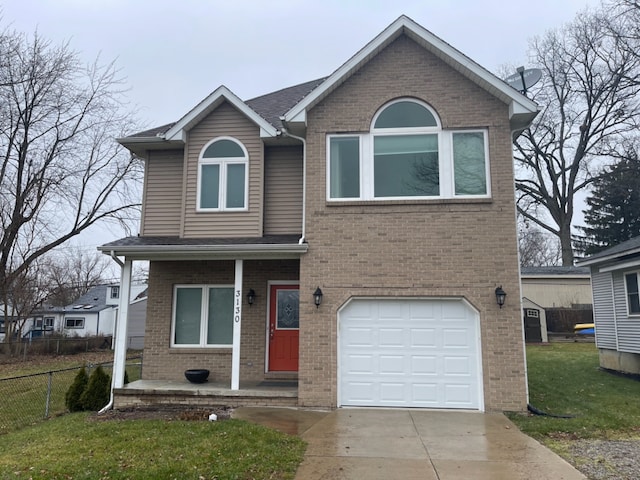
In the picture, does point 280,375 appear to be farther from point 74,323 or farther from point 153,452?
point 74,323

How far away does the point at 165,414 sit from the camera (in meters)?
8.48

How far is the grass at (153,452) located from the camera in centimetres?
541

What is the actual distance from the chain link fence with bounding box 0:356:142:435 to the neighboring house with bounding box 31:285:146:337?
2482cm

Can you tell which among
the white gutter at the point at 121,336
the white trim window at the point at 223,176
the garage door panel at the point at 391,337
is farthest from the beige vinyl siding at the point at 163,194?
the garage door panel at the point at 391,337

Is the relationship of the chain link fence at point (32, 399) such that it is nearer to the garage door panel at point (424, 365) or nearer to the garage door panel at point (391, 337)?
the garage door panel at point (391, 337)

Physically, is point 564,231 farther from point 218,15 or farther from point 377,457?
point 377,457

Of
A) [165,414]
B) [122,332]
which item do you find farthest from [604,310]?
[122,332]

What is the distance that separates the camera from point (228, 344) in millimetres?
10836

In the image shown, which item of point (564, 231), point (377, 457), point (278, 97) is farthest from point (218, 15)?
point (564, 231)

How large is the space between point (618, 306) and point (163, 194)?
1332 centimetres

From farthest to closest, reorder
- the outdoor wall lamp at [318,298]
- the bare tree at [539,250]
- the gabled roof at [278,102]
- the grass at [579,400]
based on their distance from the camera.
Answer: the bare tree at [539,250], the gabled roof at [278,102], the outdoor wall lamp at [318,298], the grass at [579,400]

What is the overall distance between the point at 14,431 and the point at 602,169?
3949cm

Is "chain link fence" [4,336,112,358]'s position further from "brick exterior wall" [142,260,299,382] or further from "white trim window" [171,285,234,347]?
"white trim window" [171,285,234,347]

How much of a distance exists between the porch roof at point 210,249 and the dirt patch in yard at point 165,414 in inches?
121
